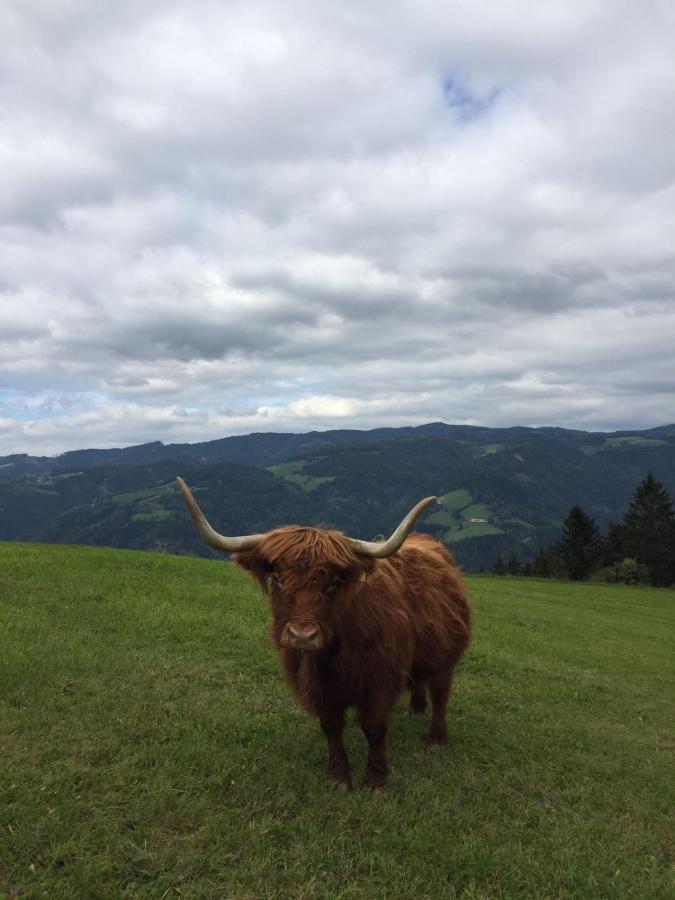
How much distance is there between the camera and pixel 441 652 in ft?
24.2

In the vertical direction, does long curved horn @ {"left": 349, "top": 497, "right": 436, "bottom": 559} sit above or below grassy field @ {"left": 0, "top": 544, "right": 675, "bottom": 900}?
above

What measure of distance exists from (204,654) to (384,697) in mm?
4617

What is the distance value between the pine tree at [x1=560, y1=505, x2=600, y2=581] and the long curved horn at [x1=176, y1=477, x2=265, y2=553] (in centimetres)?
7023

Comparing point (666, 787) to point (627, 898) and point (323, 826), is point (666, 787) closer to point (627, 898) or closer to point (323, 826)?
point (627, 898)

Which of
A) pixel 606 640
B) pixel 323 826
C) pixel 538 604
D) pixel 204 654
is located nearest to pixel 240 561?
pixel 323 826

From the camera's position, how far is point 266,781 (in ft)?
19.0

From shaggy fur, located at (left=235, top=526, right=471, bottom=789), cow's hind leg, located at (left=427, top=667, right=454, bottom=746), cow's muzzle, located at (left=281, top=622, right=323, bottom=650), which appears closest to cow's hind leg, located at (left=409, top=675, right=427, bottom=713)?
cow's hind leg, located at (left=427, top=667, right=454, bottom=746)

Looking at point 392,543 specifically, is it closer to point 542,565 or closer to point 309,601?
point 309,601

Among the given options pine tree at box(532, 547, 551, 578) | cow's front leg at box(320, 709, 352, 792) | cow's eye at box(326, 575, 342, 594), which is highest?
cow's eye at box(326, 575, 342, 594)

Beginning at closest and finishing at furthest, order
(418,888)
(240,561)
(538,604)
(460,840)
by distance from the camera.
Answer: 1. (418,888)
2. (460,840)
3. (240,561)
4. (538,604)

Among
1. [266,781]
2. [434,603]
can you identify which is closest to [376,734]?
[266,781]

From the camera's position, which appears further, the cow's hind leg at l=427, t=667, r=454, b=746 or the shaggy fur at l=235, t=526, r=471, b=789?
the cow's hind leg at l=427, t=667, r=454, b=746

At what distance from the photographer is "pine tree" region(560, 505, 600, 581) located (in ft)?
227

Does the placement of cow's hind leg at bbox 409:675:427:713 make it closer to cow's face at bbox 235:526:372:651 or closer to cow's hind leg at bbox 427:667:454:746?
cow's hind leg at bbox 427:667:454:746
